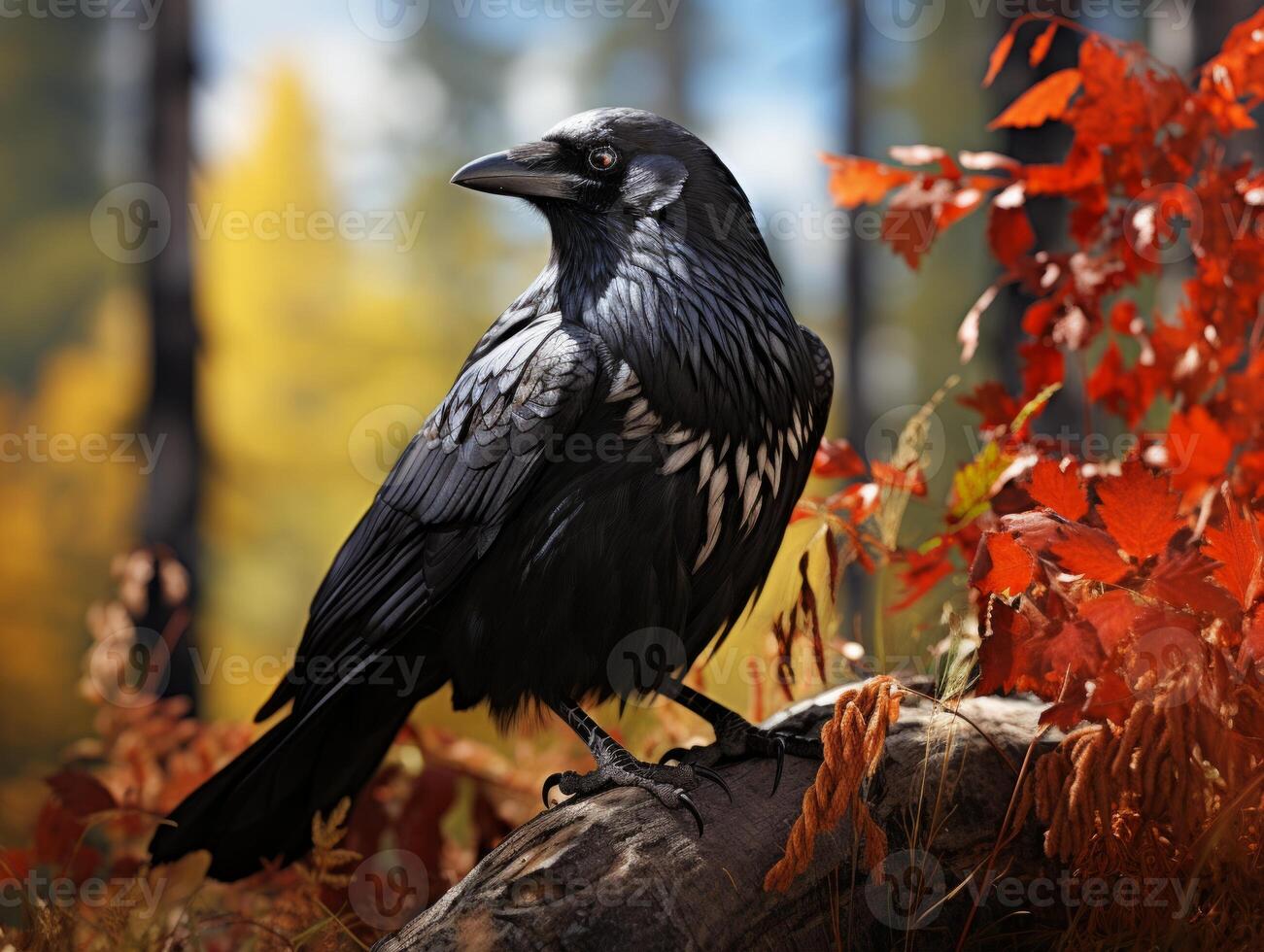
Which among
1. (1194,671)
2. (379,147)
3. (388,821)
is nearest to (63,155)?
(379,147)

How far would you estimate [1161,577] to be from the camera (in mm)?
1638

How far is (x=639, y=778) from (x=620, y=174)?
1.42m

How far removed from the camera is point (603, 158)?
2.48 m

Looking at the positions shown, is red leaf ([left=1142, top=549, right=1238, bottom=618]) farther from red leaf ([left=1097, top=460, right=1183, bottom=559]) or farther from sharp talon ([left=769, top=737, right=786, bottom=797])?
sharp talon ([left=769, top=737, right=786, bottom=797])

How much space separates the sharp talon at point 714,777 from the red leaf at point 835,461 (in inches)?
34.0

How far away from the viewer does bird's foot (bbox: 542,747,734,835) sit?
2055mm

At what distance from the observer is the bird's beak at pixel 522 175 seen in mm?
2443

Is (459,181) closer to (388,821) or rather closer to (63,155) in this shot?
(388,821)

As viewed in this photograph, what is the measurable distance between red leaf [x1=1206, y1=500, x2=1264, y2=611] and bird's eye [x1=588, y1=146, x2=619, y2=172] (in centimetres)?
155
